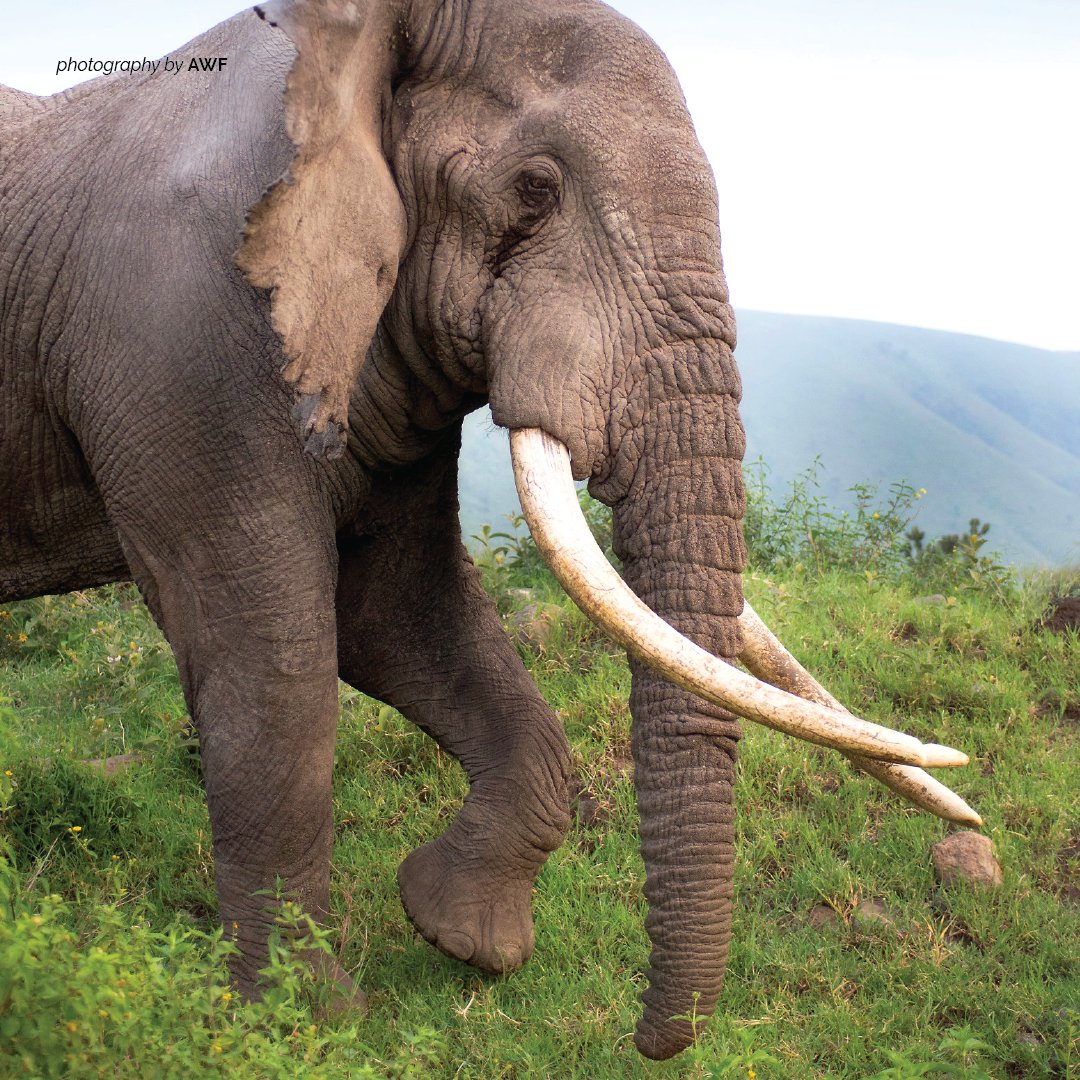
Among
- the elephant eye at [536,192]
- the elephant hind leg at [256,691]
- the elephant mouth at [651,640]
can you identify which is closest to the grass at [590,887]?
the elephant hind leg at [256,691]

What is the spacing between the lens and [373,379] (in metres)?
3.84

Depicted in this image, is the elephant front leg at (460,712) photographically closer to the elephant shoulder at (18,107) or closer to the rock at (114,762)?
the rock at (114,762)

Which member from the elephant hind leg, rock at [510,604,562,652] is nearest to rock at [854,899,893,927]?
the elephant hind leg

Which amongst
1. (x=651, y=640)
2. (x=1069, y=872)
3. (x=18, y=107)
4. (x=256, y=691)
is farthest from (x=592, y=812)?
(x=18, y=107)

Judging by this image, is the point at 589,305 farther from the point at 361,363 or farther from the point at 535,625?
the point at 535,625

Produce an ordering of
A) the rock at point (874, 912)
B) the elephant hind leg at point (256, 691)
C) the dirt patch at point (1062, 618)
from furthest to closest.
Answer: the dirt patch at point (1062, 618), the rock at point (874, 912), the elephant hind leg at point (256, 691)

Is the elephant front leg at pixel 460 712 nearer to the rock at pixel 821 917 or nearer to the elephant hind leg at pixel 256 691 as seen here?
the elephant hind leg at pixel 256 691

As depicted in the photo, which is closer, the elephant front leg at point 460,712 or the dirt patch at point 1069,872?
the elephant front leg at point 460,712

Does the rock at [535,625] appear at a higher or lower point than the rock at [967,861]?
higher

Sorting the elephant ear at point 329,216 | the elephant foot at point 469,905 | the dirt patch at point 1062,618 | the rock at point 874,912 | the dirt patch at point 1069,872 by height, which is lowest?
the elephant foot at point 469,905

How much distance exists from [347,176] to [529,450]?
73 centimetres

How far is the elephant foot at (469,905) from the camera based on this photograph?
4.40 m

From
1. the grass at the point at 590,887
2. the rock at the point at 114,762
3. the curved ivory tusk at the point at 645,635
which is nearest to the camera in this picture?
the grass at the point at 590,887

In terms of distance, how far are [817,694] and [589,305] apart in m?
1.27
